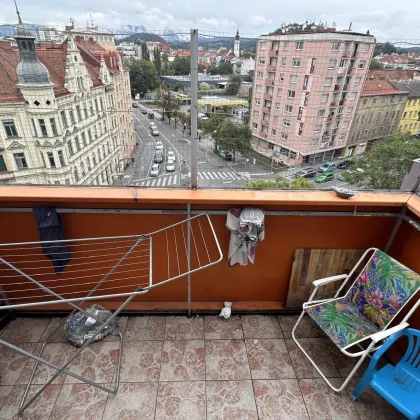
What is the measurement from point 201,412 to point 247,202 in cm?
153

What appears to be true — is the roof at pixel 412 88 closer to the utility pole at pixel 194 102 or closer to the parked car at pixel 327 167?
the parked car at pixel 327 167

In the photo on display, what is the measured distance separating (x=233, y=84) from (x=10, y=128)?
7.10 feet

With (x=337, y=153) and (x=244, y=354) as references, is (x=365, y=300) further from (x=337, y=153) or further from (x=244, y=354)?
(x=337, y=153)

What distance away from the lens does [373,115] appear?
4.64m

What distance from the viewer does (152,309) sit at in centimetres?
242

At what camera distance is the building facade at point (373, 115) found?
436 cm

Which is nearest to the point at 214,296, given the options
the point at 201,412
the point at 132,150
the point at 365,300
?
the point at 201,412

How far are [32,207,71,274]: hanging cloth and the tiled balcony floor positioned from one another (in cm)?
72

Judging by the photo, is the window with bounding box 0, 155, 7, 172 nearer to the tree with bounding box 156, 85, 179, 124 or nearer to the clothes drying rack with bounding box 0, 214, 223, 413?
the clothes drying rack with bounding box 0, 214, 223, 413

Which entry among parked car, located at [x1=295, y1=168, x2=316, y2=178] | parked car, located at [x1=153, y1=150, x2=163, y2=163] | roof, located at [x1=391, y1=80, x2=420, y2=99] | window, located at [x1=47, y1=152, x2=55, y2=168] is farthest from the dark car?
window, located at [x1=47, y1=152, x2=55, y2=168]

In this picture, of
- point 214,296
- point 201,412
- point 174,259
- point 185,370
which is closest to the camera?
point 201,412

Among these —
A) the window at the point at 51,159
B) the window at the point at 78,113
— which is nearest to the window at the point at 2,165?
the window at the point at 51,159

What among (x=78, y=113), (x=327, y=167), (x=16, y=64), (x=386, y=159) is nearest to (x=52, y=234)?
(x=78, y=113)

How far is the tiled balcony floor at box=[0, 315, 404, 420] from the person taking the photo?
1.74 m
